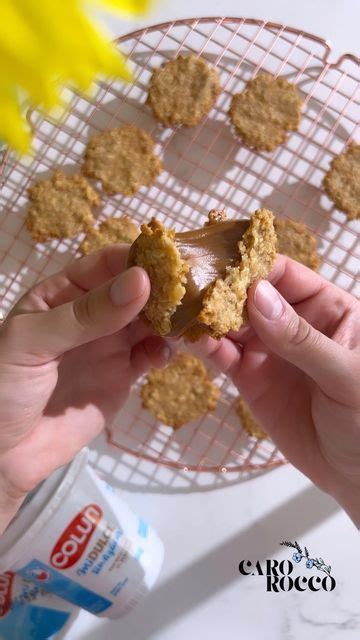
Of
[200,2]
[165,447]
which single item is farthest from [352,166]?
[165,447]

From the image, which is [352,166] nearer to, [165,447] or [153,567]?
[165,447]

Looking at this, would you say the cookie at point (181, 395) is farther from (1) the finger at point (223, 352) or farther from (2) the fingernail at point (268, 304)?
(2) the fingernail at point (268, 304)

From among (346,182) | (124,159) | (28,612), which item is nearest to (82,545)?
(28,612)

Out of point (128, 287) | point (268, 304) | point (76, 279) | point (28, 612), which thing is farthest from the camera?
point (28, 612)

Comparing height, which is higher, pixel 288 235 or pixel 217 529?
pixel 288 235

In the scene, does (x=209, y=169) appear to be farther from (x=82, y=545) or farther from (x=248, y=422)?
(x=82, y=545)
